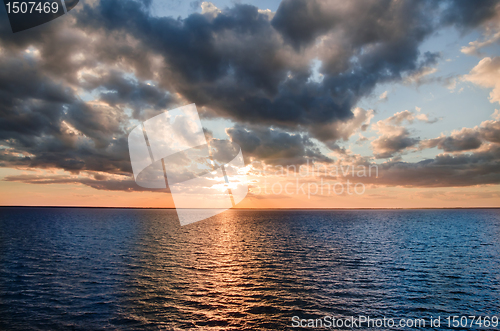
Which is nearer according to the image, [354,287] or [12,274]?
[354,287]

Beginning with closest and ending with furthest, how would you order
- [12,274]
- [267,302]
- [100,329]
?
[100,329], [267,302], [12,274]

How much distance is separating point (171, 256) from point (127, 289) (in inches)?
827

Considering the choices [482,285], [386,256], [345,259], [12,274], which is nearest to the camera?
[482,285]

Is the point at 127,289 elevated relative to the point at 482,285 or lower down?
elevated

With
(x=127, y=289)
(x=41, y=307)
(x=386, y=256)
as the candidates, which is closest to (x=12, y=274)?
(x=41, y=307)

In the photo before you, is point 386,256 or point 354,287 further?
point 386,256

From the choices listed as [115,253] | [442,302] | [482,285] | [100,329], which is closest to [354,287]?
[442,302]

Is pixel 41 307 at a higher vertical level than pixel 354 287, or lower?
higher

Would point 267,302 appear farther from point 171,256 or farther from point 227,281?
point 171,256

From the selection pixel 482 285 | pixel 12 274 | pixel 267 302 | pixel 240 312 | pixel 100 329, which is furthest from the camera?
pixel 12 274

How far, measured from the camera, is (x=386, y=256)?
55.1m

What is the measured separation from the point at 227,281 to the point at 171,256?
21889 mm

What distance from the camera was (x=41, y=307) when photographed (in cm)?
2719

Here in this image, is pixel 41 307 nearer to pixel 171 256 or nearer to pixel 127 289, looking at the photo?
pixel 127 289
